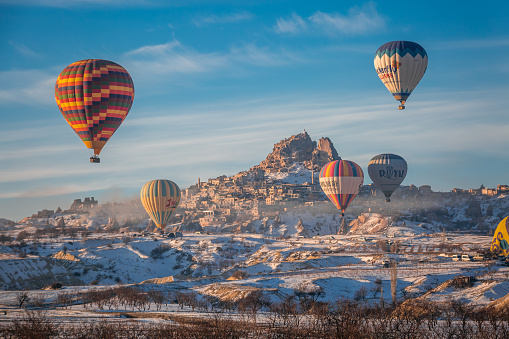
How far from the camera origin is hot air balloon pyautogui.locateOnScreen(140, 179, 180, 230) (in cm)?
12962

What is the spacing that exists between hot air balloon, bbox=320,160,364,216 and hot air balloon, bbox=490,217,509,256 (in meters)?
33.8

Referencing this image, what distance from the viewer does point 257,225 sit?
188125mm

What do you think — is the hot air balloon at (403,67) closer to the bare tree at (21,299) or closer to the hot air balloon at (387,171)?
the hot air balloon at (387,171)

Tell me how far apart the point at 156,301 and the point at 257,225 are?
4907 inches

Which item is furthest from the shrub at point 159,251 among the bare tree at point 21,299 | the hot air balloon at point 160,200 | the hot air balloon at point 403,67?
the hot air balloon at point 403,67

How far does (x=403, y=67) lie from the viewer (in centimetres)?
8244

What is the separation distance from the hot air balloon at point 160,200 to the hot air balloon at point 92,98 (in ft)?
203

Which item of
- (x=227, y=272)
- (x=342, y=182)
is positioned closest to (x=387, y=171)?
(x=342, y=182)

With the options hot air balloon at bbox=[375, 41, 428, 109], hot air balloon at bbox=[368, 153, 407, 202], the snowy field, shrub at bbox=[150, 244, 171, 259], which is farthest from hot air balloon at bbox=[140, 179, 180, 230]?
hot air balloon at bbox=[375, 41, 428, 109]

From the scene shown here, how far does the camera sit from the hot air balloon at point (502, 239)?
261 ft

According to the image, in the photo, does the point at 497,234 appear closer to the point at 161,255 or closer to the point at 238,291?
the point at 238,291

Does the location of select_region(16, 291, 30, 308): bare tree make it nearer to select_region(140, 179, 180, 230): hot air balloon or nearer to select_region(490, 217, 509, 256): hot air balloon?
select_region(490, 217, 509, 256): hot air balloon

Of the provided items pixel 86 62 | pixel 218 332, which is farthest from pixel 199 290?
pixel 218 332

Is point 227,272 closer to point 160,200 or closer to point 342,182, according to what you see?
point 342,182
